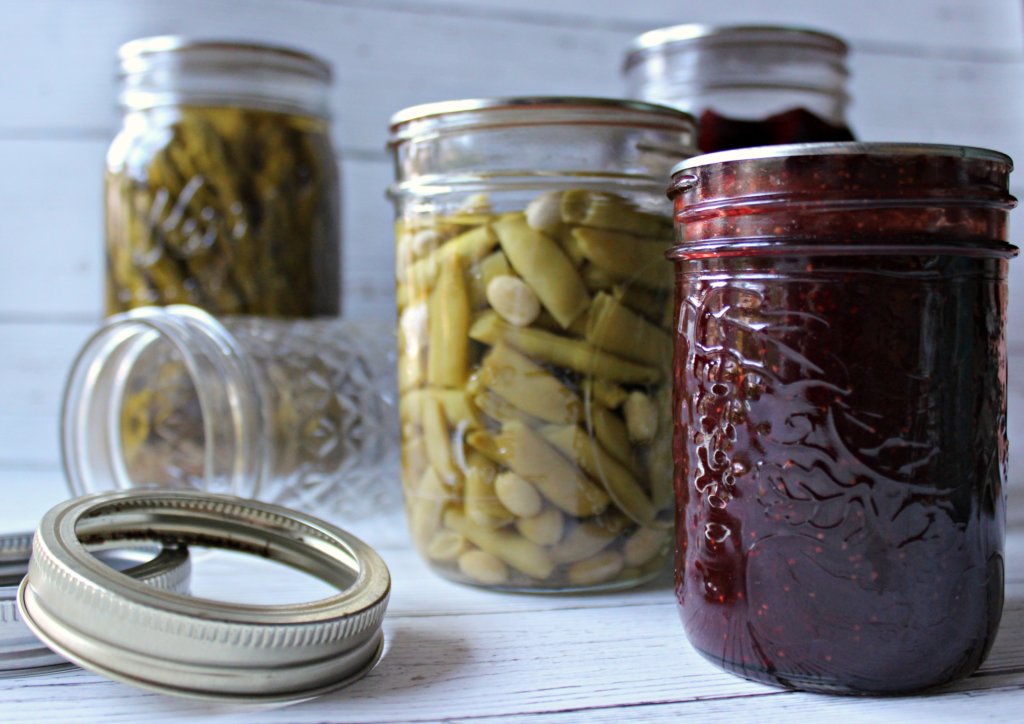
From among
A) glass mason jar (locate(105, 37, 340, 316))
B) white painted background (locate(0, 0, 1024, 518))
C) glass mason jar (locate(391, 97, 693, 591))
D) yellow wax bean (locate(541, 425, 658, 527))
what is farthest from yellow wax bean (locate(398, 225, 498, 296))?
white painted background (locate(0, 0, 1024, 518))

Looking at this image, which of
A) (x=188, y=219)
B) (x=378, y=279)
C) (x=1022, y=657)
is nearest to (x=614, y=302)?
(x=1022, y=657)

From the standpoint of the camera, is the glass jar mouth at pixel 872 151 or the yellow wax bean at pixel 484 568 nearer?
the glass jar mouth at pixel 872 151

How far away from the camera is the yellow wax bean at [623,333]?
1.92 feet

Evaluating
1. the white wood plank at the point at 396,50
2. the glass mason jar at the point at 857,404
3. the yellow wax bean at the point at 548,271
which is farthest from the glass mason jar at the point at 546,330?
the white wood plank at the point at 396,50

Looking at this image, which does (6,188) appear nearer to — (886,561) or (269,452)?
(269,452)

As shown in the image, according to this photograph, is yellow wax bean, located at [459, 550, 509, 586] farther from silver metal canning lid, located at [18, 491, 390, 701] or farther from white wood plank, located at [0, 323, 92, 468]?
white wood plank, located at [0, 323, 92, 468]

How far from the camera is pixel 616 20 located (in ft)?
3.34

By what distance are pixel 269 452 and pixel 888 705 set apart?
43 centimetres

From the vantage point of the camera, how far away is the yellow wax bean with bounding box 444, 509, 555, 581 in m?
0.60

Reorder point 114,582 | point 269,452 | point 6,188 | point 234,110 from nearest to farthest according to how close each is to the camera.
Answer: point 114,582
point 269,452
point 234,110
point 6,188

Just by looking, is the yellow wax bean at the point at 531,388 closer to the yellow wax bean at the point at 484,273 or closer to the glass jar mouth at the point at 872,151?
the yellow wax bean at the point at 484,273

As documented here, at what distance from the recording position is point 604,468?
1.96ft

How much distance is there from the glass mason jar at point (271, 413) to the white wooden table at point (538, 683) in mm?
174

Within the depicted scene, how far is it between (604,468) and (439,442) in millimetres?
100
